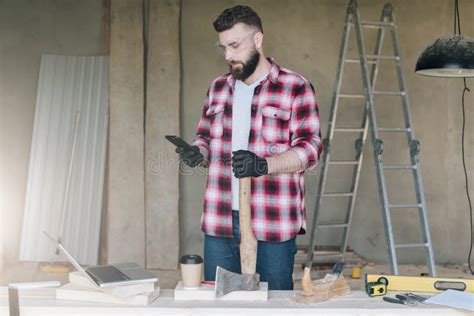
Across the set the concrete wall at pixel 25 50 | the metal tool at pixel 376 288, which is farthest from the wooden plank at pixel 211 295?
the concrete wall at pixel 25 50

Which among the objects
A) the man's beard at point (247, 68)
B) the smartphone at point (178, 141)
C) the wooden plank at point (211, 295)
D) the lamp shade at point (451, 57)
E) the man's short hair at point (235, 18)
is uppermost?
the lamp shade at point (451, 57)

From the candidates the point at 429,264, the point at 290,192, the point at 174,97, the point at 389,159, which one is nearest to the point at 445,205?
the point at 389,159

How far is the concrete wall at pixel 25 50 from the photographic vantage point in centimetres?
623

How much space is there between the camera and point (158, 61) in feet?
19.9

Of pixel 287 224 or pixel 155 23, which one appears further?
pixel 155 23

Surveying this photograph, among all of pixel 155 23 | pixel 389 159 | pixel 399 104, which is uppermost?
pixel 155 23

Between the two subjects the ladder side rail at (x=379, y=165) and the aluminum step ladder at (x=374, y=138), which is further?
the aluminum step ladder at (x=374, y=138)

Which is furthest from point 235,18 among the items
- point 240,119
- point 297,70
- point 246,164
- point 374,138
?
point 297,70

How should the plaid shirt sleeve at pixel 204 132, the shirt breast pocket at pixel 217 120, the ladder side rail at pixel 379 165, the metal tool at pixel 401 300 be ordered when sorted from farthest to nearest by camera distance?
the ladder side rail at pixel 379 165
the plaid shirt sleeve at pixel 204 132
the shirt breast pocket at pixel 217 120
the metal tool at pixel 401 300

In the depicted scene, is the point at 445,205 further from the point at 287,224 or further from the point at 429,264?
the point at 287,224

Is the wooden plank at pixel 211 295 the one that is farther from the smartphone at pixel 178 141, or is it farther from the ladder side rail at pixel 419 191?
the ladder side rail at pixel 419 191

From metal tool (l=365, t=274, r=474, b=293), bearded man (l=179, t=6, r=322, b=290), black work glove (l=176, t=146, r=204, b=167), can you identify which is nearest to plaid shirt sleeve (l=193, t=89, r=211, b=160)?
bearded man (l=179, t=6, r=322, b=290)

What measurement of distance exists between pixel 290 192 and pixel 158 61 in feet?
11.2

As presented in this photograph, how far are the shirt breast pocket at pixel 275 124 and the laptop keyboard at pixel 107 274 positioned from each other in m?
0.91
